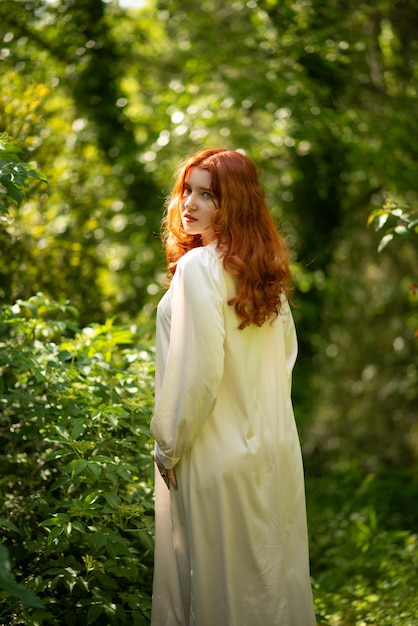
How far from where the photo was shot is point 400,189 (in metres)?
6.93

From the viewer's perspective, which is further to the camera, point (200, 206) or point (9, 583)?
point (200, 206)

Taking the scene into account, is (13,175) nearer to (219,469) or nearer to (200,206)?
(200,206)

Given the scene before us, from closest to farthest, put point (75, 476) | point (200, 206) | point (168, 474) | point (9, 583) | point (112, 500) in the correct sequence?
point (9, 583)
point (168, 474)
point (200, 206)
point (112, 500)
point (75, 476)

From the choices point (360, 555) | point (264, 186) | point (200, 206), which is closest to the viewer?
point (200, 206)

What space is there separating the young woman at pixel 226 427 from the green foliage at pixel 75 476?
320mm

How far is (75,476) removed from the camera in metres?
3.11

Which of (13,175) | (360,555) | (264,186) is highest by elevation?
(13,175)

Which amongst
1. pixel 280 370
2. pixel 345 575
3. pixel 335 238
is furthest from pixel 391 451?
pixel 280 370

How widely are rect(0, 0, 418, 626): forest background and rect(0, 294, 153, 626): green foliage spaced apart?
0.02 metres

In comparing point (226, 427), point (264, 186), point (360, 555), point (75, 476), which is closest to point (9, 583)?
point (226, 427)

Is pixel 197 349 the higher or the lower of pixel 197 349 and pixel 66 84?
the higher

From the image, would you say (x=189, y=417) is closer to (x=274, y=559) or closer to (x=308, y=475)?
(x=274, y=559)

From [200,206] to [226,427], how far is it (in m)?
0.82

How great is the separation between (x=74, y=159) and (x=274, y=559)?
515 centimetres
